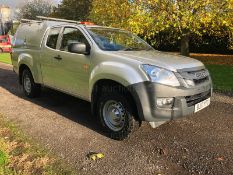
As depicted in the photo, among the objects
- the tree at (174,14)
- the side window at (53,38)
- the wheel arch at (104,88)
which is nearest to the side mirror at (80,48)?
the wheel arch at (104,88)

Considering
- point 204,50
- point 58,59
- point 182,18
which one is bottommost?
point 204,50

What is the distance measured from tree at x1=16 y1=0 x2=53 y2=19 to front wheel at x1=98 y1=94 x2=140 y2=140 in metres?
71.0

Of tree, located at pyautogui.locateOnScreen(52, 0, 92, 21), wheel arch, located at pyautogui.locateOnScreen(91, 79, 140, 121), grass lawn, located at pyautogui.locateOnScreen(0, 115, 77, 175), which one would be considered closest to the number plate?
wheel arch, located at pyautogui.locateOnScreen(91, 79, 140, 121)

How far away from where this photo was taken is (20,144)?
480cm

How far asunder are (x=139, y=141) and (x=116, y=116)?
0.56m

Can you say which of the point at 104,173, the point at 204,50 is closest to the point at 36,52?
the point at 104,173

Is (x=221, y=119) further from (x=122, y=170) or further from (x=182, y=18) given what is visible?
(x=182, y=18)

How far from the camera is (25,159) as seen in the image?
14.0 ft

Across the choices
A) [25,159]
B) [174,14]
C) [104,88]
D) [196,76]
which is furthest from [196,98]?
[174,14]

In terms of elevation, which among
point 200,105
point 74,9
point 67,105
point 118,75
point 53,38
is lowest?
point 67,105

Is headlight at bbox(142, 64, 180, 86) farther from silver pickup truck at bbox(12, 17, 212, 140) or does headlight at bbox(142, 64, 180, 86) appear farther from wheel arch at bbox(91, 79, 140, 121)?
wheel arch at bbox(91, 79, 140, 121)

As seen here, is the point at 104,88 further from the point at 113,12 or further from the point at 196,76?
the point at 113,12

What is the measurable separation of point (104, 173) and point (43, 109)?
11.1ft

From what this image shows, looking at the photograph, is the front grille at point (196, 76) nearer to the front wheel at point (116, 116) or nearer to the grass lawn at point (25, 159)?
the front wheel at point (116, 116)
